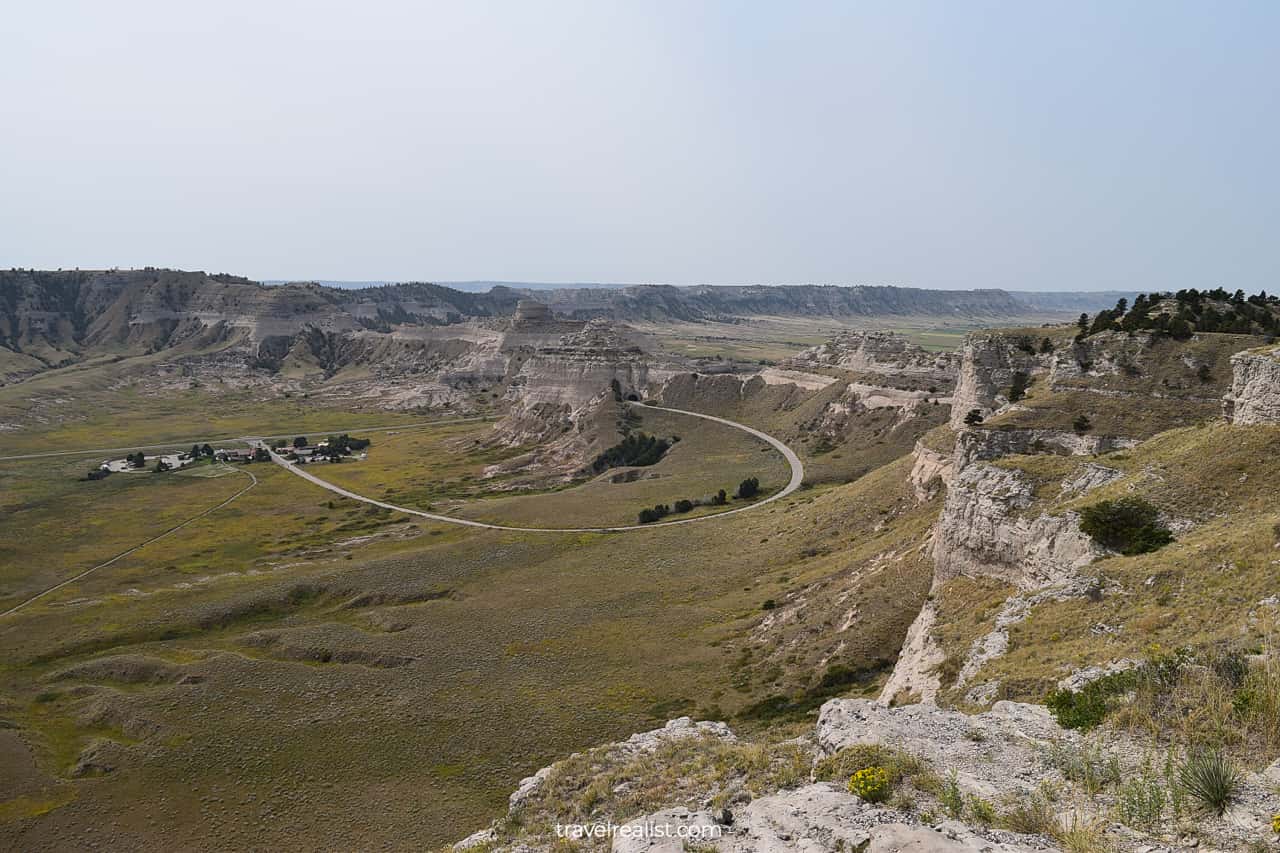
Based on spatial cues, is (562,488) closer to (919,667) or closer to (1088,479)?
(919,667)

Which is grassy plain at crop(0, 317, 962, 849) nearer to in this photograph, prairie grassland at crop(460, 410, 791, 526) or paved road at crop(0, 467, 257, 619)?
prairie grassland at crop(460, 410, 791, 526)

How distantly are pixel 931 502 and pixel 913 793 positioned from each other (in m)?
42.6

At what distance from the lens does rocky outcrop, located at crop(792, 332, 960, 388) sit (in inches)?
4469

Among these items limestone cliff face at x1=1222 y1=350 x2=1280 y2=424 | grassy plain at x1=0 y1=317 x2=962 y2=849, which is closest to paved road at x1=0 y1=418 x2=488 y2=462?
grassy plain at x1=0 y1=317 x2=962 y2=849

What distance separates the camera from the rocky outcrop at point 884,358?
372ft

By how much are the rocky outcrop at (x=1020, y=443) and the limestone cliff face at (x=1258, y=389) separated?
1366 centimetres

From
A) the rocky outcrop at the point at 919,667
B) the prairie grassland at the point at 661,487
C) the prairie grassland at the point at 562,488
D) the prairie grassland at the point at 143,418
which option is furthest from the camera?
the prairie grassland at the point at 143,418

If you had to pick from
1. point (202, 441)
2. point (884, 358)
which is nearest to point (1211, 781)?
point (884, 358)

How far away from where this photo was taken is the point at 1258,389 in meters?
32.3

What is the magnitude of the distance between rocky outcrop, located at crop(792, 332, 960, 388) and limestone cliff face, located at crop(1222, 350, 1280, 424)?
237ft

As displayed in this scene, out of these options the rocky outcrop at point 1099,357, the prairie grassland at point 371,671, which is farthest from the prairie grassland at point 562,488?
the rocky outcrop at point 1099,357

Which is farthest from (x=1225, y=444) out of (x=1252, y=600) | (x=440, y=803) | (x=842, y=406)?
(x=842, y=406)

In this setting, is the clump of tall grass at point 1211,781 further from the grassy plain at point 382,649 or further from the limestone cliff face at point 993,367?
the limestone cliff face at point 993,367

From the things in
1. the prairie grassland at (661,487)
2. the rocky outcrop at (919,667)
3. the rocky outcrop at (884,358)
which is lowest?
the prairie grassland at (661,487)
